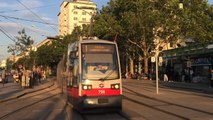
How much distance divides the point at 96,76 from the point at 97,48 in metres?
→ 1.17

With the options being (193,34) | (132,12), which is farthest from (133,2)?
(193,34)

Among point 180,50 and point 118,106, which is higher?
point 180,50

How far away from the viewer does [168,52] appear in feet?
198

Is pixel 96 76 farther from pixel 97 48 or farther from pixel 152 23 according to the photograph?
pixel 152 23

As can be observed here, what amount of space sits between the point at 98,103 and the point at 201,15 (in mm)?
47543

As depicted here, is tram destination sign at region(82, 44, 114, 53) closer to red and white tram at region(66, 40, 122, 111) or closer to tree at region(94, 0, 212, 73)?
red and white tram at region(66, 40, 122, 111)

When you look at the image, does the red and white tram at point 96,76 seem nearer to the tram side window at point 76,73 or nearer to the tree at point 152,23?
the tram side window at point 76,73

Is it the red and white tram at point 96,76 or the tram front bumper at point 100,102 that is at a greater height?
the red and white tram at point 96,76

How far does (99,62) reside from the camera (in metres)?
15.8

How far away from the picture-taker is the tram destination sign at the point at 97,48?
16.0 metres

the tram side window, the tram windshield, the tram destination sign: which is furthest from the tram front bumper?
the tram destination sign

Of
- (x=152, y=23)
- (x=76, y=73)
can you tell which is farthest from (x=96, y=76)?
(x=152, y=23)

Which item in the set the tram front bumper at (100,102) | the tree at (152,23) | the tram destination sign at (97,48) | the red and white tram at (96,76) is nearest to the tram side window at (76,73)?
the red and white tram at (96,76)

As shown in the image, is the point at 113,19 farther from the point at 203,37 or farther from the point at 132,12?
the point at 203,37
